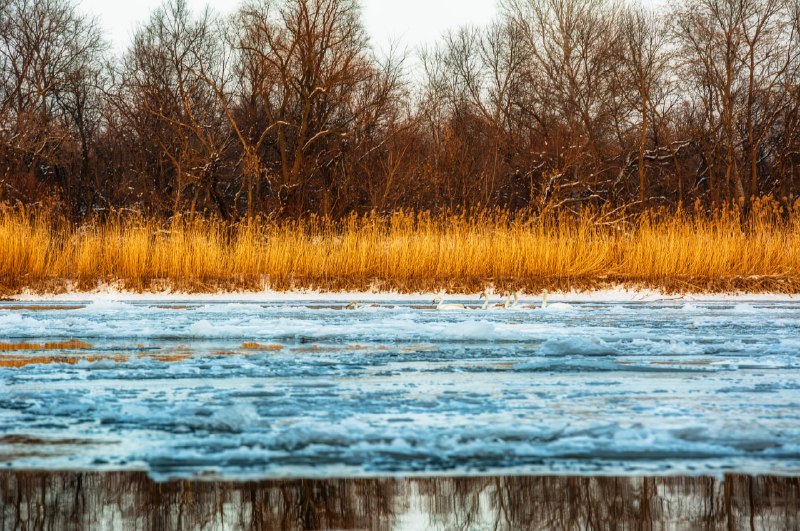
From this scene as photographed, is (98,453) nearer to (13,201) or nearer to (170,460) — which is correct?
(170,460)

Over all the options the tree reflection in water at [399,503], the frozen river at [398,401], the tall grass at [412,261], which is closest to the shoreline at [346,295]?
the tall grass at [412,261]

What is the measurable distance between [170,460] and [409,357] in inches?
74.3

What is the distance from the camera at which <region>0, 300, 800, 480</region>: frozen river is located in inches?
73.6

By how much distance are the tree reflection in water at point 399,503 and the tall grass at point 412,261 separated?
7547mm

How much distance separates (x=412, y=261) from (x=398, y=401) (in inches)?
270

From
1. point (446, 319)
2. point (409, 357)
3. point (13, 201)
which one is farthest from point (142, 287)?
point (13, 201)

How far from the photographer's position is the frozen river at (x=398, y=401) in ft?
6.13

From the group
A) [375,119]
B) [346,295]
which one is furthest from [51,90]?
[346,295]

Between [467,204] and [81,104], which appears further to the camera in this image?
[81,104]

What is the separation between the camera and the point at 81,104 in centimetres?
2217

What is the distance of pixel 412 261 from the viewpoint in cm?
936

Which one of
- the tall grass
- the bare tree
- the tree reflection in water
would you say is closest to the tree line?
the bare tree

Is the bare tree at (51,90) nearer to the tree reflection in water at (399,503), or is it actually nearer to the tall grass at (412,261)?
the tall grass at (412,261)

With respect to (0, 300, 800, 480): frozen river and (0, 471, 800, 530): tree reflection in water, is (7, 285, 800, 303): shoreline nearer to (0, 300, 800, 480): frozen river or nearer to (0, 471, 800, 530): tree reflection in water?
(0, 300, 800, 480): frozen river
